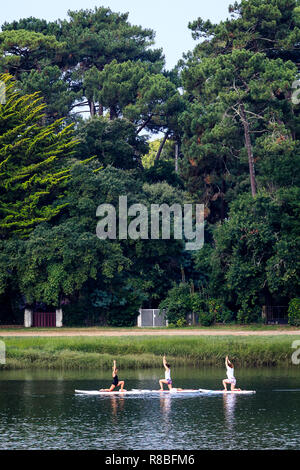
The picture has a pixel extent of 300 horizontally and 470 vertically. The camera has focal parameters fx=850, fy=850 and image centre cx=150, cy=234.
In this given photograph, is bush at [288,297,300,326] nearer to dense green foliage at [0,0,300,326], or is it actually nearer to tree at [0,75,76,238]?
dense green foliage at [0,0,300,326]

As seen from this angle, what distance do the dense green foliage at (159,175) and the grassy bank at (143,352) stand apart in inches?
507

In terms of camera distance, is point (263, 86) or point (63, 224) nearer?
point (63, 224)

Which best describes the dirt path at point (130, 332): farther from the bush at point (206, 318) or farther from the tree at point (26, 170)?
the tree at point (26, 170)

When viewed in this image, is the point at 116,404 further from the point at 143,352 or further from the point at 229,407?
the point at 143,352

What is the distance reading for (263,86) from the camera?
7362cm

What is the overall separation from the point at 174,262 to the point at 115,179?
853cm

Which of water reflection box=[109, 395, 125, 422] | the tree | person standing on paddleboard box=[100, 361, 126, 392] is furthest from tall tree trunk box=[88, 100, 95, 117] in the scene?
water reflection box=[109, 395, 125, 422]

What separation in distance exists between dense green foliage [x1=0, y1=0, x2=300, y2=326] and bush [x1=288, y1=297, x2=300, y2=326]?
0.21 metres

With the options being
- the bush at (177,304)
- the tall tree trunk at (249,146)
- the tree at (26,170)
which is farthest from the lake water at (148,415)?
the tall tree trunk at (249,146)

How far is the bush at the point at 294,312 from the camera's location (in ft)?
206

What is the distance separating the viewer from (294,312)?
63.1 meters

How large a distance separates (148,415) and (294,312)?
1218 inches
